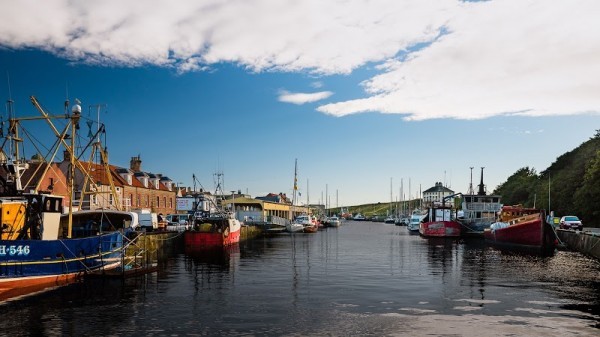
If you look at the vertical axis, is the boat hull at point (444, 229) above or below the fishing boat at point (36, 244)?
below

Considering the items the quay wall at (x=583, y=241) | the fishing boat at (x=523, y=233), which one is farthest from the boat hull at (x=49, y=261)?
the fishing boat at (x=523, y=233)

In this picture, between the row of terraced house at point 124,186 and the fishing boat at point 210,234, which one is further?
the row of terraced house at point 124,186

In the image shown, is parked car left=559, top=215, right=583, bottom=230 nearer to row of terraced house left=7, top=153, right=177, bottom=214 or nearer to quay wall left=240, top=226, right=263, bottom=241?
quay wall left=240, top=226, right=263, bottom=241

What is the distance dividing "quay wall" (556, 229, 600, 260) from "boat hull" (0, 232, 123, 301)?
43859 mm

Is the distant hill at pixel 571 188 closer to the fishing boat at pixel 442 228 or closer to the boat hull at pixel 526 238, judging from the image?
the fishing boat at pixel 442 228

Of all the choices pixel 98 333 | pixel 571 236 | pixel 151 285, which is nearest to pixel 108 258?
pixel 151 285

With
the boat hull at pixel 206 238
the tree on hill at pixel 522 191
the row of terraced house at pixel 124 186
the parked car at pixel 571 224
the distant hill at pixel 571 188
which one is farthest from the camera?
the tree on hill at pixel 522 191

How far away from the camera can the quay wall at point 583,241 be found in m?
47.6

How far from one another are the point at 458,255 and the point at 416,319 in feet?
112

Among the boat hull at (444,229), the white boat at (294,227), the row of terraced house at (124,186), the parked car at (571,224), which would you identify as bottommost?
the white boat at (294,227)

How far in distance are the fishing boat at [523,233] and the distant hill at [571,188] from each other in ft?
45.2

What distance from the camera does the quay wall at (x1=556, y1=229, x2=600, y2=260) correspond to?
47.6 meters

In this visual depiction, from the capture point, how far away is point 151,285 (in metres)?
29.1

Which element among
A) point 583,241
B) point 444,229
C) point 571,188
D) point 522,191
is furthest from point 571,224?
point 522,191
